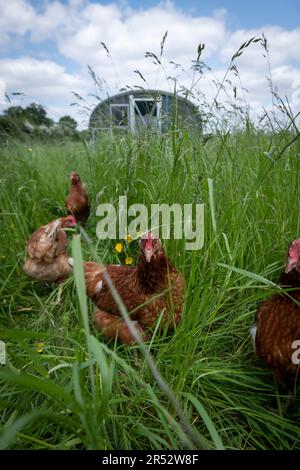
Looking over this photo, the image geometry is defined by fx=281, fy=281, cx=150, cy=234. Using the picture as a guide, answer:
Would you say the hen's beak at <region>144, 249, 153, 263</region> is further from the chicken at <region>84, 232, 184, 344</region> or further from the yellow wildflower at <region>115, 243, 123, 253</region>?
the yellow wildflower at <region>115, 243, 123, 253</region>

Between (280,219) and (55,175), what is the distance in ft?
8.42

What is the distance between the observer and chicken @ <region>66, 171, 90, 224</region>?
2793 mm

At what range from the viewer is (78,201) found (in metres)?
2.80

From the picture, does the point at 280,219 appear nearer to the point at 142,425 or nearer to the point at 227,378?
the point at 227,378

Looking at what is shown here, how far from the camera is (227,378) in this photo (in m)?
1.09

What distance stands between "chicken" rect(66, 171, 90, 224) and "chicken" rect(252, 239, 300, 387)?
83.2 inches

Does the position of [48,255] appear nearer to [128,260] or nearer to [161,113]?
[128,260]

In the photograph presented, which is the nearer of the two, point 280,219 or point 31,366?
point 31,366

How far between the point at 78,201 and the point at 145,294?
63.7 inches

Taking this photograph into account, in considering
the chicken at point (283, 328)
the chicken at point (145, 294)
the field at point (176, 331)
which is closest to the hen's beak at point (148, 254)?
the chicken at point (145, 294)

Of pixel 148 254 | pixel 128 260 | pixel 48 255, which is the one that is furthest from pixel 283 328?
pixel 48 255

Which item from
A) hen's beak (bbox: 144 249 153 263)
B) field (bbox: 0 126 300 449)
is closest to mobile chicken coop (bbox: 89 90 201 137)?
field (bbox: 0 126 300 449)

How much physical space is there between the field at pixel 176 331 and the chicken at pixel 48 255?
12 cm
